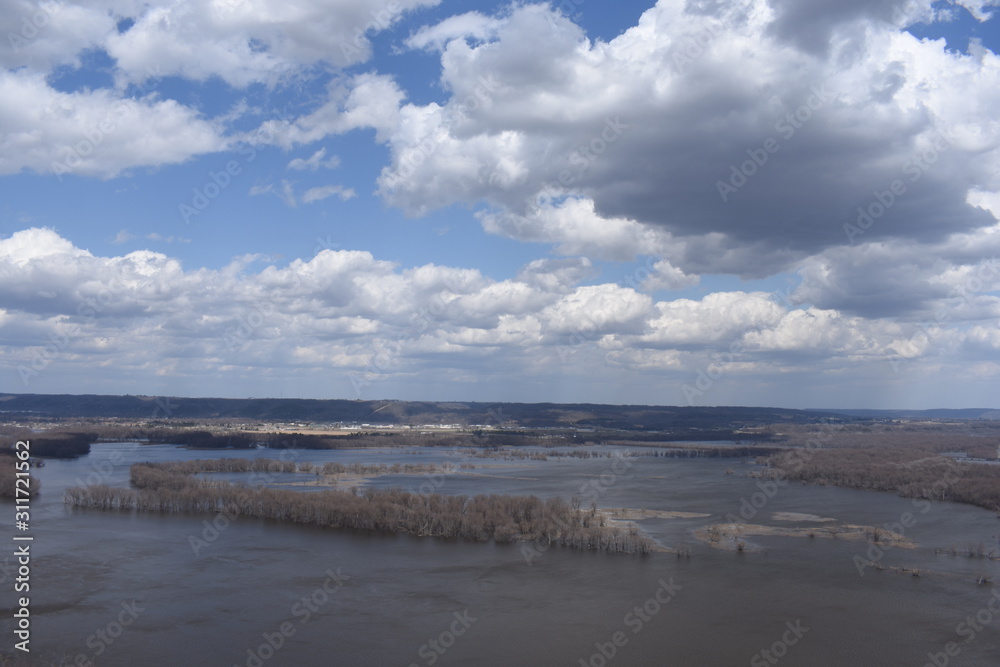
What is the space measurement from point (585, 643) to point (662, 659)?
2.02 metres

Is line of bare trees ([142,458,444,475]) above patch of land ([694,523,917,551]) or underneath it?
underneath

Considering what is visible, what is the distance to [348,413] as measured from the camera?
6393 inches

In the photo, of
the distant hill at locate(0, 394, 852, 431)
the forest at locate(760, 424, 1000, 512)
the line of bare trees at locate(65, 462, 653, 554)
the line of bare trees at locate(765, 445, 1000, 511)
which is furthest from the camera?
the distant hill at locate(0, 394, 852, 431)

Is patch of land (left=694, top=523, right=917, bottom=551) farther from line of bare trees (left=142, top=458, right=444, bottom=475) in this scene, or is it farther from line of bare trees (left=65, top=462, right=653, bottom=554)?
line of bare trees (left=142, top=458, right=444, bottom=475)

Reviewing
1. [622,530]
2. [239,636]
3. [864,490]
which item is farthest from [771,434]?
[239,636]

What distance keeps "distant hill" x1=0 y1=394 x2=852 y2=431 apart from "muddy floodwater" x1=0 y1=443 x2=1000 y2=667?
4520 inches

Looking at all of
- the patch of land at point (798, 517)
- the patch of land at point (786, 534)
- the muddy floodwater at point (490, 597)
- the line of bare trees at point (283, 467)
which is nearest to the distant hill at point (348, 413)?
the line of bare trees at point (283, 467)

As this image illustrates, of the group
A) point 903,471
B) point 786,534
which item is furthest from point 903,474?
point 786,534

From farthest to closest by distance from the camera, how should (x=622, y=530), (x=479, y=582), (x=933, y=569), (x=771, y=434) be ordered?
(x=771, y=434) → (x=622, y=530) → (x=933, y=569) → (x=479, y=582)

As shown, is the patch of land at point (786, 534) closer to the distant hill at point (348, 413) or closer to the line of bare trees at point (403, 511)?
the line of bare trees at point (403, 511)

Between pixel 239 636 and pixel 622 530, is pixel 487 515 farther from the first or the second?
pixel 239 636

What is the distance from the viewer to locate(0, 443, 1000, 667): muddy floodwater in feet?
62.5

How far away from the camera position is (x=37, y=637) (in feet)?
62.3

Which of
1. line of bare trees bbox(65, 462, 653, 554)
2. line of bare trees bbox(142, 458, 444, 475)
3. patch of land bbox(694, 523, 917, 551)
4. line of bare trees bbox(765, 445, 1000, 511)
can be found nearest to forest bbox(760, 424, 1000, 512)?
line of bare trees bbox(765, 445, 1000, 511)
